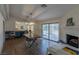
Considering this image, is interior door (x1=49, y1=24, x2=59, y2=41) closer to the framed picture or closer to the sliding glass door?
the sliding glass door

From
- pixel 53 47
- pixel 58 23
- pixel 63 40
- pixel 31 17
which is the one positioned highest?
pixel 31 17

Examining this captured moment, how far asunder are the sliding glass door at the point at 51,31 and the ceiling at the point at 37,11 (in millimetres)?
183

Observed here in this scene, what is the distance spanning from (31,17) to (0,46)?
0.77 m

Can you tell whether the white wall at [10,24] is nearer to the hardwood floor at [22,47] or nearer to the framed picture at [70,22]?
the hardwood floor at [22,47]

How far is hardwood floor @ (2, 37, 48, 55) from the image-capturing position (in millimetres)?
1559

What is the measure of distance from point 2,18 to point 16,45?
0.55 meters

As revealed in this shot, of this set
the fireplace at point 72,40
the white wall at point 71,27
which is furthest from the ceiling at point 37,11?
the fireplace at point 72,40
